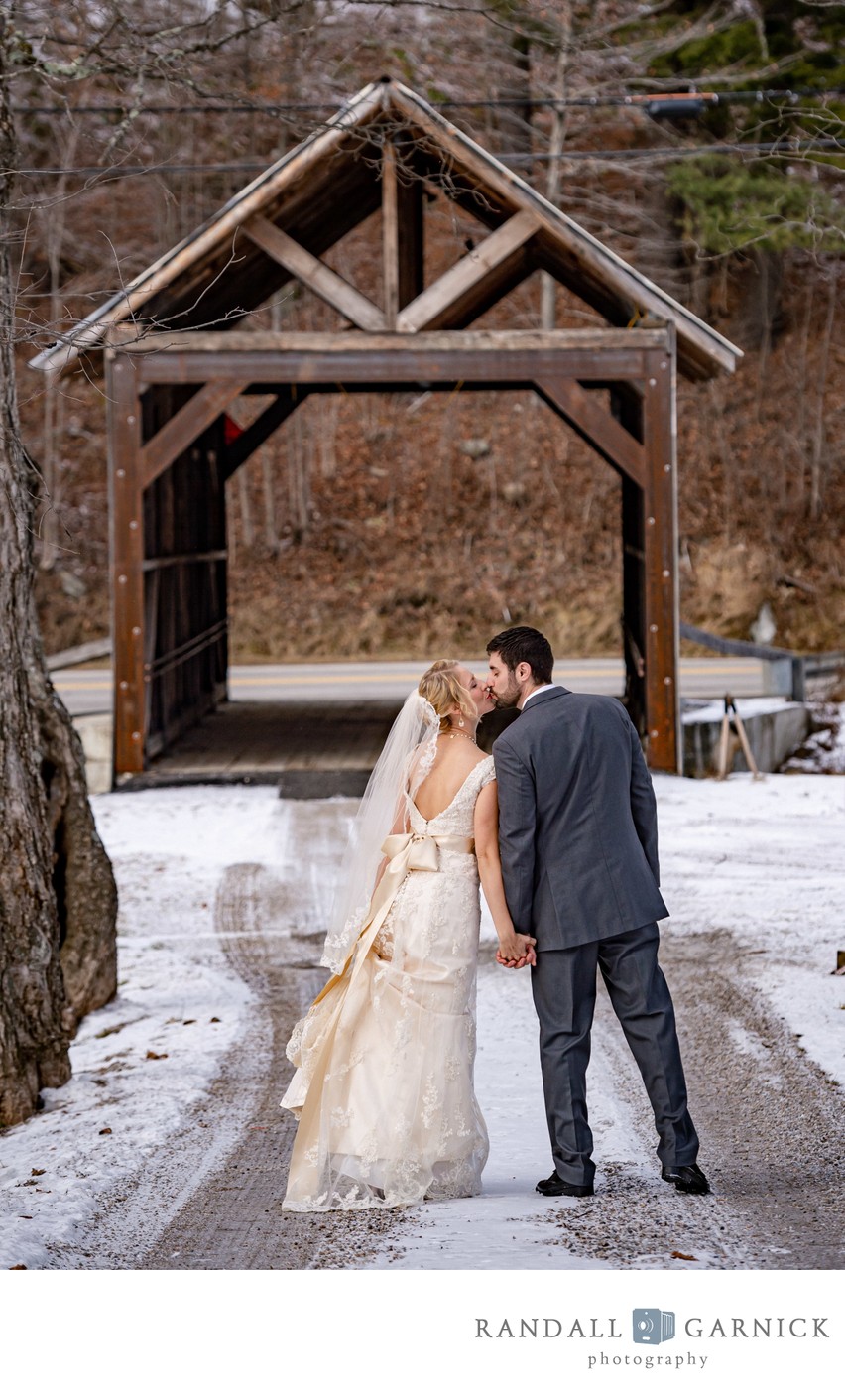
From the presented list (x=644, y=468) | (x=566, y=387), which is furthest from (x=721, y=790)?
(x=566, y=387)

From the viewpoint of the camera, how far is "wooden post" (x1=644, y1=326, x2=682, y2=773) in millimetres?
12328

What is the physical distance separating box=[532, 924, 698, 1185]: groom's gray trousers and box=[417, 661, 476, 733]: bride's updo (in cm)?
84

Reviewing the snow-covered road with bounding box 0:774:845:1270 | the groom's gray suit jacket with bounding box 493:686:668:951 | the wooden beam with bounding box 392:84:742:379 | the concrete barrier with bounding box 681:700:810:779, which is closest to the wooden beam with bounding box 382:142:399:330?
the wooden beam with bounding box 392:84:742:379

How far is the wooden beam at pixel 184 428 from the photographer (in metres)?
12.1

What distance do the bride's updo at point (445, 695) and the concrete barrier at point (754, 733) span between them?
8739mm

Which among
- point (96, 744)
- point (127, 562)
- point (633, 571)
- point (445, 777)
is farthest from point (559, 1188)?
point (96, 744)

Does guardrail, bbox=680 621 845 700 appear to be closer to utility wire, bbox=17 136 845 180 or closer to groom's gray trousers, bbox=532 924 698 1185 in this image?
utility wire, bbox=17 136 845 180

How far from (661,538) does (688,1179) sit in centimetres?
850

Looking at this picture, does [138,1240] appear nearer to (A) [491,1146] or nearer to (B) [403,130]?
(A) [491,1146]

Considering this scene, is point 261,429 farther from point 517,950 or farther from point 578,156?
point 517,950

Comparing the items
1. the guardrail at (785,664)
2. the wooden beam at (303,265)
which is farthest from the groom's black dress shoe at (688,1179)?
the guardrail at (785,664)

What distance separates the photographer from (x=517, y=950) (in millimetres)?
4473

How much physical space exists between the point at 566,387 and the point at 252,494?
1618cm

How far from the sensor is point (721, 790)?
12078mm
